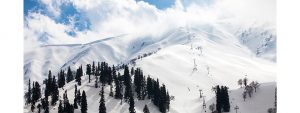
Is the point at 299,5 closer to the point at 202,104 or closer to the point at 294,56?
the point at 294,56

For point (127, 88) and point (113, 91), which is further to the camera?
point (113, 91)

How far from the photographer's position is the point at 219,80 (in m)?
108

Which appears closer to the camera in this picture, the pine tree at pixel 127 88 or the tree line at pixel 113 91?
the tree line at pixel 113 91

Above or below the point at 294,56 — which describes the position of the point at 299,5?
above

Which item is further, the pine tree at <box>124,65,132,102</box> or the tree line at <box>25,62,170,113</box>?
the pine tree at <box>124,65,132,102</box>

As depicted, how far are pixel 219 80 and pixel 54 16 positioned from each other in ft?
243

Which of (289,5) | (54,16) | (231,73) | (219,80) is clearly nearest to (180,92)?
(219,80)

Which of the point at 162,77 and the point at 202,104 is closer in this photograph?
the point at 202,104

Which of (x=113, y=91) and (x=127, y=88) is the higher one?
(x=127, y=88)
